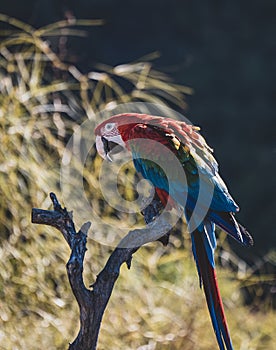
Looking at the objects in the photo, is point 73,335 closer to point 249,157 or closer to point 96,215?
point 96,215

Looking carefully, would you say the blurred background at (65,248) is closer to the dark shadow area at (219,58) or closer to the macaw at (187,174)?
the dark shadow area at (219,58)

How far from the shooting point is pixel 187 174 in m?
1.39

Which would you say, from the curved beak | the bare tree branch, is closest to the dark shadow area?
the curved beak

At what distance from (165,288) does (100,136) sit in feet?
3.25

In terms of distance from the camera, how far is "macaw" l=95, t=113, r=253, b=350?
1301 millimetres

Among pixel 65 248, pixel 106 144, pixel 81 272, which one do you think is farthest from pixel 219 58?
pixel 81 272

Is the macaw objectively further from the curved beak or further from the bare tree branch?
the bare tree branch

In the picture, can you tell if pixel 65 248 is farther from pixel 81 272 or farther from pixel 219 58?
pixel 219 58

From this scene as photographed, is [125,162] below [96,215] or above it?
above

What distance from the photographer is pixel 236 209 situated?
52.3 inches

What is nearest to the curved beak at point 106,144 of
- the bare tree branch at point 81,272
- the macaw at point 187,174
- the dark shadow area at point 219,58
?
the macaw at point 187,174

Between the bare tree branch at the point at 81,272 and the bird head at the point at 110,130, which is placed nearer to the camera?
the bare tree branch at the point at 81,272

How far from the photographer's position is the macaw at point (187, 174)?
1.30m

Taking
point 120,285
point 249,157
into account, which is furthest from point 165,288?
point 249,157
